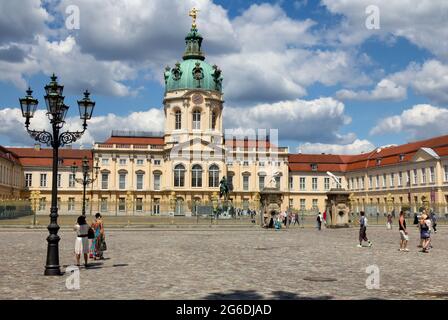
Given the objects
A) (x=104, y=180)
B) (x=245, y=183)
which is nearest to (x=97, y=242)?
(x=104, y=180)

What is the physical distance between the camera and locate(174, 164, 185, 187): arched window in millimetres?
83375

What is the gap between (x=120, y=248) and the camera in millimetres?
21766

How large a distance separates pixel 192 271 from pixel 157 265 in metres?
1.78

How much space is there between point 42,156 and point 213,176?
1180 inches

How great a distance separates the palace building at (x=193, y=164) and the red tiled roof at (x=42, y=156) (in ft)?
0.52

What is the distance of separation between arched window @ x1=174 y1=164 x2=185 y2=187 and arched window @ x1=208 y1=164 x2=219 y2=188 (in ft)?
13.8

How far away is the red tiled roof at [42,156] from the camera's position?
88.6 m

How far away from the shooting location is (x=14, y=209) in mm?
53938

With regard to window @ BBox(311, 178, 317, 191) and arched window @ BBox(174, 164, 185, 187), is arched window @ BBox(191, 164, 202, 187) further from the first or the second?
window @ BBox(311, 178, 317, 191)

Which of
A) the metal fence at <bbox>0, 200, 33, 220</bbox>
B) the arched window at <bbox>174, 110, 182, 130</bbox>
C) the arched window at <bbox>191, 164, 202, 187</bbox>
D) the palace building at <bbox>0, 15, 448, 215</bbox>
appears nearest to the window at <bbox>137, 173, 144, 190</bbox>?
the palace building at <bbox>0, 15, 448, 215</bbox>

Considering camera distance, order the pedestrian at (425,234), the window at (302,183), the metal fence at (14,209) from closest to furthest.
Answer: the pedestrian at (425,234)
the metal fence at (14,209)
the window at (302,183)

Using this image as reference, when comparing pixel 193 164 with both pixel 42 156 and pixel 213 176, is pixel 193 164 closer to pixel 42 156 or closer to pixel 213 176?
pixel 213 176

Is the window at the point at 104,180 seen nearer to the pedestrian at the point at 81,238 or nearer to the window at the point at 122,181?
the window at the point at 122,181

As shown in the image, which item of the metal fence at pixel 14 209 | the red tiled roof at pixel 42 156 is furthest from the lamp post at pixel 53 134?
the red tiled roof at pixel 42 156
